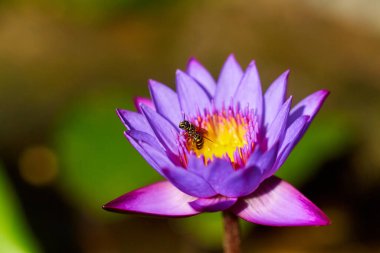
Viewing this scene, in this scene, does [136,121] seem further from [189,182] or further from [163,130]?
[189,182]

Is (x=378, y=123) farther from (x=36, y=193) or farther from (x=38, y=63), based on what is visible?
(x=38, y=63)

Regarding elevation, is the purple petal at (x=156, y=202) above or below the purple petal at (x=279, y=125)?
below

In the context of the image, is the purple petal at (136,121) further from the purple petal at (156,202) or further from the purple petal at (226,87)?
the purple petal at (226,87)

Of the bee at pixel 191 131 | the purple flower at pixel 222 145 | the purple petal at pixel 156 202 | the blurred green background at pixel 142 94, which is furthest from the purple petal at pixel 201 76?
the blurred green background at pixel 142 94

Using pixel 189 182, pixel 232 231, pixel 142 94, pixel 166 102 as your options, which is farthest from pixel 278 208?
pixel 142 94

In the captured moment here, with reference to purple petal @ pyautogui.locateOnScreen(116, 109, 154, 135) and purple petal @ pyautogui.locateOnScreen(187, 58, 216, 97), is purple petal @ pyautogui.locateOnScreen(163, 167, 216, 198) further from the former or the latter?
purple petal @ pyautogui.locateOnScreen(187, 58, 216, 97)

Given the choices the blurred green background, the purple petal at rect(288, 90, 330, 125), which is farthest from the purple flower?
the blurred green background

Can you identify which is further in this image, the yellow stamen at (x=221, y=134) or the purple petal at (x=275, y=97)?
the yellow stamen at (x=221, y=134)
